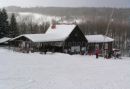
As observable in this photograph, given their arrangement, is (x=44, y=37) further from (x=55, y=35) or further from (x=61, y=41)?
(x=55, y=35)

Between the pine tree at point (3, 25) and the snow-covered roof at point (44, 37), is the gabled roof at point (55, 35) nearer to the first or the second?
the snow-covered roof at point (44, 37)

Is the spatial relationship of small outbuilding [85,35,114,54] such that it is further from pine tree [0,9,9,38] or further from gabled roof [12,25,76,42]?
pine tree [0,9,9,38]

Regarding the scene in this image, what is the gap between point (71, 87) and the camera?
15492mm

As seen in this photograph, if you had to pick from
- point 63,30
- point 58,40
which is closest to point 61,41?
point 58,40

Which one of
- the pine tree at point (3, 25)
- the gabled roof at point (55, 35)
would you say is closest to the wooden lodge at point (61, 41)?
the gabled roof at point (55, 35)

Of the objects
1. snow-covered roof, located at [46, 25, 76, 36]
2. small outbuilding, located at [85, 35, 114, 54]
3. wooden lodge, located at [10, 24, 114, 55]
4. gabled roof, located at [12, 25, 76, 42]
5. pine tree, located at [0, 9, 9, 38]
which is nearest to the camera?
wooden lodge, located at [10, 24, 114, 55]

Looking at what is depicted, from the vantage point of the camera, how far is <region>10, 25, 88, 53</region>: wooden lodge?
60453mm

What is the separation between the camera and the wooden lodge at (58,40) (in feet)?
198

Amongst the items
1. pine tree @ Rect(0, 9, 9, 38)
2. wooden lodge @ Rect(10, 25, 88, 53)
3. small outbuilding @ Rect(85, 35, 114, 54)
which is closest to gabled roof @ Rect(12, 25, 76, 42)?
wooden lodge @ Rect(10, 25, 88, 53)

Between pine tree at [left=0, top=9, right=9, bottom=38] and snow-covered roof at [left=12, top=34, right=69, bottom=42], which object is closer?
snow-covered roof at [left=12, top=34, right=69, bottom=42]

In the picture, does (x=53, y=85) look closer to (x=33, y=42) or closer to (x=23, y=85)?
(x=23, y=85)

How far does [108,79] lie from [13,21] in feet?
234

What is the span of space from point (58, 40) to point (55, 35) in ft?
11.2

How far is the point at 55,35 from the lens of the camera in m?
66.1
